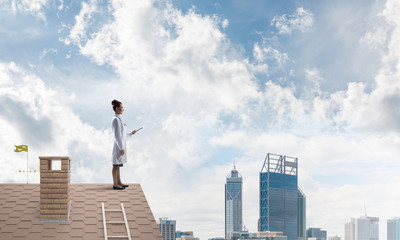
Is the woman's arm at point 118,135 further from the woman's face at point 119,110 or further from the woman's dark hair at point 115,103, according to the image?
the woman's dark hair at point 115,103

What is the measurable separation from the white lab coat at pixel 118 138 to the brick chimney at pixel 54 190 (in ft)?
5.09

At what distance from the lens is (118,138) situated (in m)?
15.0

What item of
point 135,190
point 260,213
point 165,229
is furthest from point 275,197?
point 135,190

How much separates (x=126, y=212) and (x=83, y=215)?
126 cm

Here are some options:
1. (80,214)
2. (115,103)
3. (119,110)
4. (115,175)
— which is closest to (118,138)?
(119,110)

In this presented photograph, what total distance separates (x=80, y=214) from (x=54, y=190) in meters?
1.05

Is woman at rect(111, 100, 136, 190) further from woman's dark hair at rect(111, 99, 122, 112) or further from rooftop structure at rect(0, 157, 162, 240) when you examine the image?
rooftop structure at rect(0, 157, 162, 240)

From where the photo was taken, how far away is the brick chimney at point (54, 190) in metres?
13.9

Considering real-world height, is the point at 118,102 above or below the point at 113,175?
above

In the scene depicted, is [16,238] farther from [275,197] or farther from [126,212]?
[275,197]

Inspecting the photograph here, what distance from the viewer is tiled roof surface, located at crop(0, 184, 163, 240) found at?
13.4 meters

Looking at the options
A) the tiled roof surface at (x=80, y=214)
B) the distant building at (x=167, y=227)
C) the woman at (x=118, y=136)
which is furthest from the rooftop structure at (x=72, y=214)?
the distant building at (x=167, y=227)

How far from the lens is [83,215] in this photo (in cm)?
1409

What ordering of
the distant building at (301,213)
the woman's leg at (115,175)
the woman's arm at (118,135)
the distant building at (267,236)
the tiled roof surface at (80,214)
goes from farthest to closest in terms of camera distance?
the distant building at (301,213) → the distant building at (267,236) → the woman's leg at (115,175) → the woman's arm at (118,135) → the tiled roof surface at (80,214)
